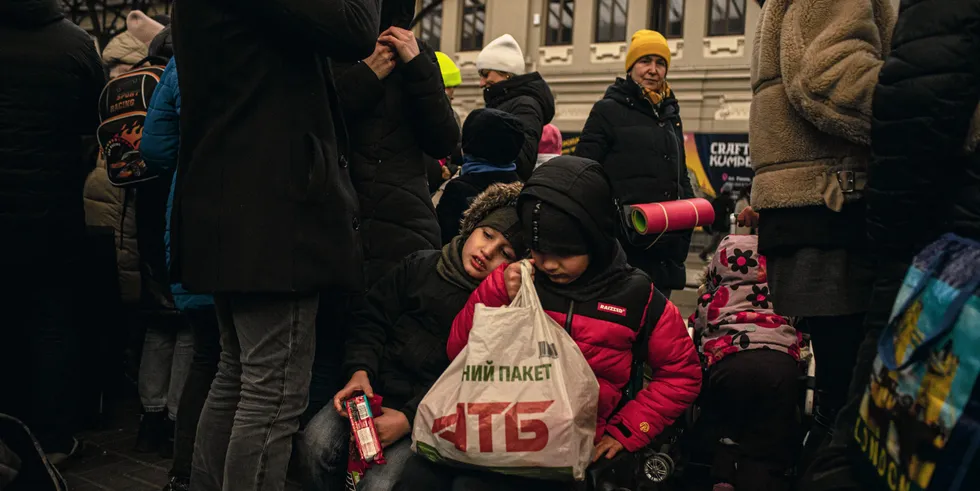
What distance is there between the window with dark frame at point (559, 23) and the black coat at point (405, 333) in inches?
877

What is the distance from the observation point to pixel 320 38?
8.18 ft

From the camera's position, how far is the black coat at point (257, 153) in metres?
2.52

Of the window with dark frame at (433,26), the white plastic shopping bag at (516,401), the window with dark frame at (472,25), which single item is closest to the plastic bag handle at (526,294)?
the white plastic shopping bag at (516,401)

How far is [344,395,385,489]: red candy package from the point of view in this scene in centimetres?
275

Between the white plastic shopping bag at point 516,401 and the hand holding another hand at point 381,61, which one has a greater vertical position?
the hand holding another hand at point 381,61

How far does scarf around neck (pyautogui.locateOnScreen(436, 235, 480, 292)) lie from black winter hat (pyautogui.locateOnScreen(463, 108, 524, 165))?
3.87 feet

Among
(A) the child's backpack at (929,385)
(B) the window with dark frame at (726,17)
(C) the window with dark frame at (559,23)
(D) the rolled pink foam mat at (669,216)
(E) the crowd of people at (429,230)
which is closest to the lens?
(A) the child's backpack at (929,385)

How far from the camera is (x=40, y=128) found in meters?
3.89

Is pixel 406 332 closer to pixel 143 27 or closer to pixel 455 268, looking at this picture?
pixel 455 268

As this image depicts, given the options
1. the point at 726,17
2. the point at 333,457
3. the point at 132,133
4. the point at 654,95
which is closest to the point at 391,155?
the point at 333,457

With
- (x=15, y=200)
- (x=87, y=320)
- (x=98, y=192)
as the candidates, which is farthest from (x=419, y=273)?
(x=98, y=192)

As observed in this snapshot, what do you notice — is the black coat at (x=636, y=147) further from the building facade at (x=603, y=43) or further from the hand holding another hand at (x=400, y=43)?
the building facade at (x=603, y=43)

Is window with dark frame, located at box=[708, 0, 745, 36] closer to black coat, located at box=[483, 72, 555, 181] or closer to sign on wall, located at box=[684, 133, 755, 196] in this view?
sign on wall, located at box=[684, 133, 755, 196]

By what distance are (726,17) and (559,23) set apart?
179 inches
